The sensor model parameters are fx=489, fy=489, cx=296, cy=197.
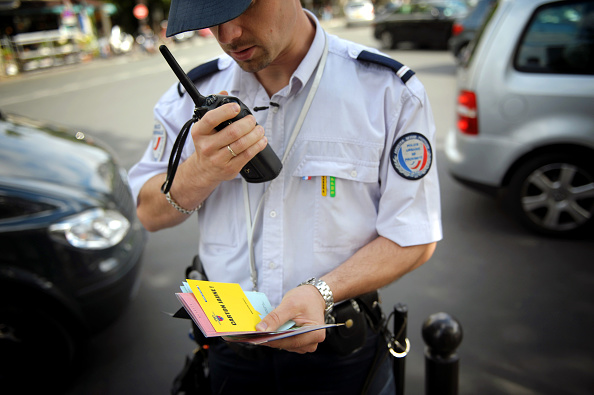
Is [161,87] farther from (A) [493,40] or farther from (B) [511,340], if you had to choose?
(B) [511,340]

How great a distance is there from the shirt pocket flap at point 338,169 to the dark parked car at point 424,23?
46.6 ft

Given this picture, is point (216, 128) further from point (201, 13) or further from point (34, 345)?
point (34, 345)

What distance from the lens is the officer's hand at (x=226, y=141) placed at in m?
1.06

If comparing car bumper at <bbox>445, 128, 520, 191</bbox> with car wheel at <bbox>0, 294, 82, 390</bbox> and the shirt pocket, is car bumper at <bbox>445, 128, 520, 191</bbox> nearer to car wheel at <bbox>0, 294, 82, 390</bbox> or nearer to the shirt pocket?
the shirt pocket

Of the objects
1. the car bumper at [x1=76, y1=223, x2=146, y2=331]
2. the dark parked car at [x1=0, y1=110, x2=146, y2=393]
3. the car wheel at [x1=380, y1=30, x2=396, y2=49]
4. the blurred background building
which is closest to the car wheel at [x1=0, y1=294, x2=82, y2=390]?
the dark parked car at [x1=0, y1=110, x2=146, y2=393]

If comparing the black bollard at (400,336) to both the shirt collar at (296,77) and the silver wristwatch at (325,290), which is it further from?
the shirt collar at (296,77)

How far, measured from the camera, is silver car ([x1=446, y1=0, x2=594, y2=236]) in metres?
3.66

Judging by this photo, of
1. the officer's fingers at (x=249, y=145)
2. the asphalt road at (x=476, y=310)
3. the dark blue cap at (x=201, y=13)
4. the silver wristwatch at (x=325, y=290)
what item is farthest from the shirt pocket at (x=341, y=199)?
the asphalt road at (x=476, y=310)

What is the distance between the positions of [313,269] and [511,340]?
2.11 meters

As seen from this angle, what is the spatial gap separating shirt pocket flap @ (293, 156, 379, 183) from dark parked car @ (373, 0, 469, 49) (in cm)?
1420

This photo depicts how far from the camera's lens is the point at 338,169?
1.28m

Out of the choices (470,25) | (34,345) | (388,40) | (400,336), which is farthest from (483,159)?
(388,40)

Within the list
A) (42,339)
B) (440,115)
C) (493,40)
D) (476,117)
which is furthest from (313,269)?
(440,115)

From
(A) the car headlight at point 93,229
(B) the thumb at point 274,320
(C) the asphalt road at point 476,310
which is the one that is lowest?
(C) the asphalt road at point 476,310
